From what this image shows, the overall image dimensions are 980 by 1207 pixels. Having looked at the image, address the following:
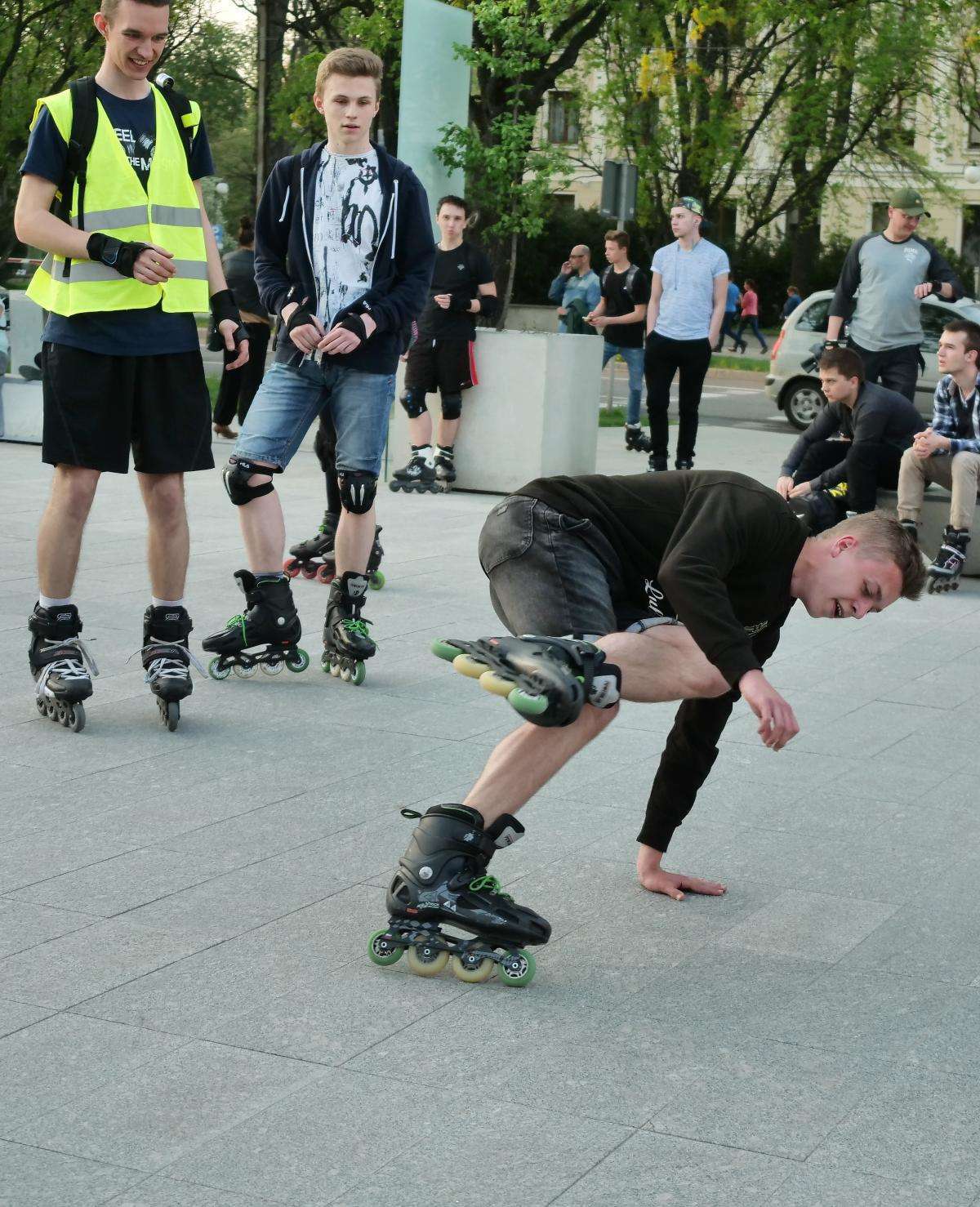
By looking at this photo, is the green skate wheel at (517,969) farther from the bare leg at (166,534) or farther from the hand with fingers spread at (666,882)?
the bare leg at (166,534)

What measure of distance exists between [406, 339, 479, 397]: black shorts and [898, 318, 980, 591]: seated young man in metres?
3.40

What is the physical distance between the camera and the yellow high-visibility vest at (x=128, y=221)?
17.0 feet

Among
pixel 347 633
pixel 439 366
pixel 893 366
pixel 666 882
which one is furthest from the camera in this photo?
pixel 439 366

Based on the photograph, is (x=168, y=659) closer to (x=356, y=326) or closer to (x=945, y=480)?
(x=356, y=326)

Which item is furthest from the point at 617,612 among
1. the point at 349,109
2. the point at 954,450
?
the point at 954,450

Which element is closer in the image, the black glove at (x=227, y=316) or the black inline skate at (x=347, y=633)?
the black glove at (x=227, y=316)

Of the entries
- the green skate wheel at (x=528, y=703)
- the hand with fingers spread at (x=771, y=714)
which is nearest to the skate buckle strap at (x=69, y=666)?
the green skate wheel at (x=528, y=703)

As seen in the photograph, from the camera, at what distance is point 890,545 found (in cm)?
354

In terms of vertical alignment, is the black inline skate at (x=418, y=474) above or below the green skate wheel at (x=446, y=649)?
below

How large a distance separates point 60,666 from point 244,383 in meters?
7.00

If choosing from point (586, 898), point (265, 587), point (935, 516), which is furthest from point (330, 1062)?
point (935, 516)

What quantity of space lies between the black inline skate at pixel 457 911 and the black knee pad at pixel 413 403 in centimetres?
806

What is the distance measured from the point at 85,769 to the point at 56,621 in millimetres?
707

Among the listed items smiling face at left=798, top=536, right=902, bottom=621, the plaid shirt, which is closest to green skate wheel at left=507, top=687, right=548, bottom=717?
smiling face at left=798, top=536, right=902, bottom=621
